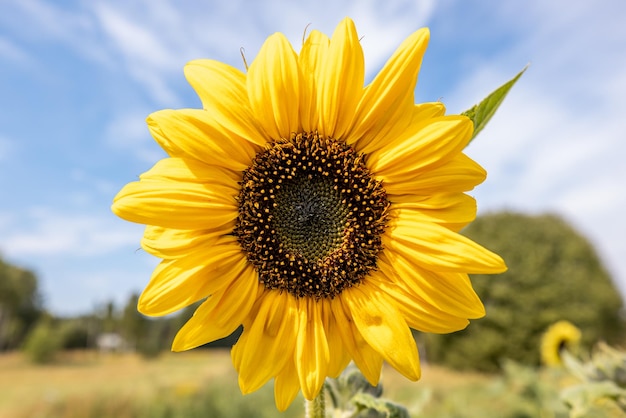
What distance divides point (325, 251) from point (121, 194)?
0.70 metres

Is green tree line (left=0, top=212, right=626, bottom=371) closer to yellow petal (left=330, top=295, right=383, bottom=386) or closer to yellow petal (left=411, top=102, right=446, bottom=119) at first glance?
yellow petal (left=330, top=295, right=383, bottom=386)

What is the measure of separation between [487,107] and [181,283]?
1.07 metres

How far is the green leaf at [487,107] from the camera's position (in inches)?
58.9

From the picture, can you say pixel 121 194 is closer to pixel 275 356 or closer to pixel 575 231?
pixel 275 356

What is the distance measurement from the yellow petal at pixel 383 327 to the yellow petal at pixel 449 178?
365mm

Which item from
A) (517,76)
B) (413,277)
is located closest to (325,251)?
(413,277)

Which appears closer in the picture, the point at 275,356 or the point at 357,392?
the point at 275,356

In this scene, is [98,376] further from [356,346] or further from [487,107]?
[487,107]

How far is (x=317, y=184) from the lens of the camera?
1.77 metres

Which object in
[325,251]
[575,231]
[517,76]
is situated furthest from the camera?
[575,231]

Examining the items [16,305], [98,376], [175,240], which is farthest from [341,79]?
[16,305]

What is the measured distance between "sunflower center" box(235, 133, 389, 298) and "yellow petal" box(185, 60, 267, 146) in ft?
0.48

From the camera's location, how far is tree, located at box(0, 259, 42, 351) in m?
55.7

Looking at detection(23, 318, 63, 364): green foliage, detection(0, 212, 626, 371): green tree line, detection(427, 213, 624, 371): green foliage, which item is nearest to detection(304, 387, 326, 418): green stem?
detection(0, 212, 626, 371): green tree line
